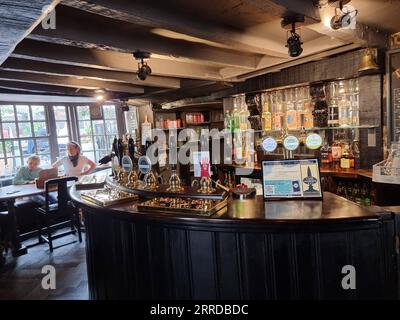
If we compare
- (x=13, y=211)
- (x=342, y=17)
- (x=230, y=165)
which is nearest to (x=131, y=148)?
(x=342, y=17)

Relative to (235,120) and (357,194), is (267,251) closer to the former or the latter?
(357,194)

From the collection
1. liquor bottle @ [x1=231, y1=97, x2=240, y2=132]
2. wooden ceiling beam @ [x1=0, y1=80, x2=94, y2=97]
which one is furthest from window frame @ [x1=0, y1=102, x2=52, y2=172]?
liquor bottle @ [x1=231, y1=97, x2=240, y2=132]

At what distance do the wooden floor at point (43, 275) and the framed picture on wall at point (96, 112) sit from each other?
11.2 ft

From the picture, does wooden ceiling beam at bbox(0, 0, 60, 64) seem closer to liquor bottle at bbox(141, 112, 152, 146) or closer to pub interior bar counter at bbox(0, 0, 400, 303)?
pub interior bar counter at bbox(0, 0, 400, 303)

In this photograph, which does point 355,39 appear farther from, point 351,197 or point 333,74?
point 351,197

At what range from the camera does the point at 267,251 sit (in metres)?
1.77

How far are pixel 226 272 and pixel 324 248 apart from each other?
0.57m

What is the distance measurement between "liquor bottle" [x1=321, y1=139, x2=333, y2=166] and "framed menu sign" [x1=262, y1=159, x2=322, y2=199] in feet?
6.03

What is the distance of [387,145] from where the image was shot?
3270 millimetres

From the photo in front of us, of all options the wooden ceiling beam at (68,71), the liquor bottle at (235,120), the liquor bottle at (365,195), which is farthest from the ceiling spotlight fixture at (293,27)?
the wooden ceiling beam at (68,71)

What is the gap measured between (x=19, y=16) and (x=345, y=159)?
3289 mm

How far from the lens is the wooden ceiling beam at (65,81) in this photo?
3.94 metres

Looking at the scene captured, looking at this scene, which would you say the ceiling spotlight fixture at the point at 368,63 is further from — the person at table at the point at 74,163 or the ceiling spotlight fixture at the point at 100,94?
the person at table at the point at 74,163
